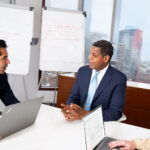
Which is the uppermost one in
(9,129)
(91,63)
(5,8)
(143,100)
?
(5,8)

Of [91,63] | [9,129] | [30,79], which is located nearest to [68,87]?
[30,79]

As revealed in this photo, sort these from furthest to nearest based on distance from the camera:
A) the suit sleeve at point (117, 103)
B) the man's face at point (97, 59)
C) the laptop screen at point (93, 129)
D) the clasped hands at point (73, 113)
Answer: the man's face at point (97, 59), the suit sleeve at point (117, 103), the clasped hands at point (73, 113), the laptop screen at point (93, 129)

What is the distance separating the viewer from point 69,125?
1.51 m

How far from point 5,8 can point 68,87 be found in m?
1.54

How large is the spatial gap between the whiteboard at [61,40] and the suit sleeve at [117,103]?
151 centimetres

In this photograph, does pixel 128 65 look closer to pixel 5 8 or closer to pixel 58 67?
pixel 58 67

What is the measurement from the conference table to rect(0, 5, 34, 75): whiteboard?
1.69 metres

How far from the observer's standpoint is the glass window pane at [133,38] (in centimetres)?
416

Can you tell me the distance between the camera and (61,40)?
11.0 feet

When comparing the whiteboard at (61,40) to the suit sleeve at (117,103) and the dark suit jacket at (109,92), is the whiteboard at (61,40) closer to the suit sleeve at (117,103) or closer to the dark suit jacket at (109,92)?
the dark suit jacket at (109,92)

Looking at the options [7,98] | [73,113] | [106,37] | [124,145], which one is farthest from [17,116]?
[106,37]

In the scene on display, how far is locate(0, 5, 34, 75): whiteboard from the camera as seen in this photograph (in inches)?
124

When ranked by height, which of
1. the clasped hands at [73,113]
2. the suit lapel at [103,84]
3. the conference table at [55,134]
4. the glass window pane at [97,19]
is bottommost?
the conference table at [55,134]

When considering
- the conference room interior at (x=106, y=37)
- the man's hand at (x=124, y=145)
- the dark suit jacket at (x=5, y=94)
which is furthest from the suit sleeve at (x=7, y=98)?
the conference room interior at (x=106, y=37)
